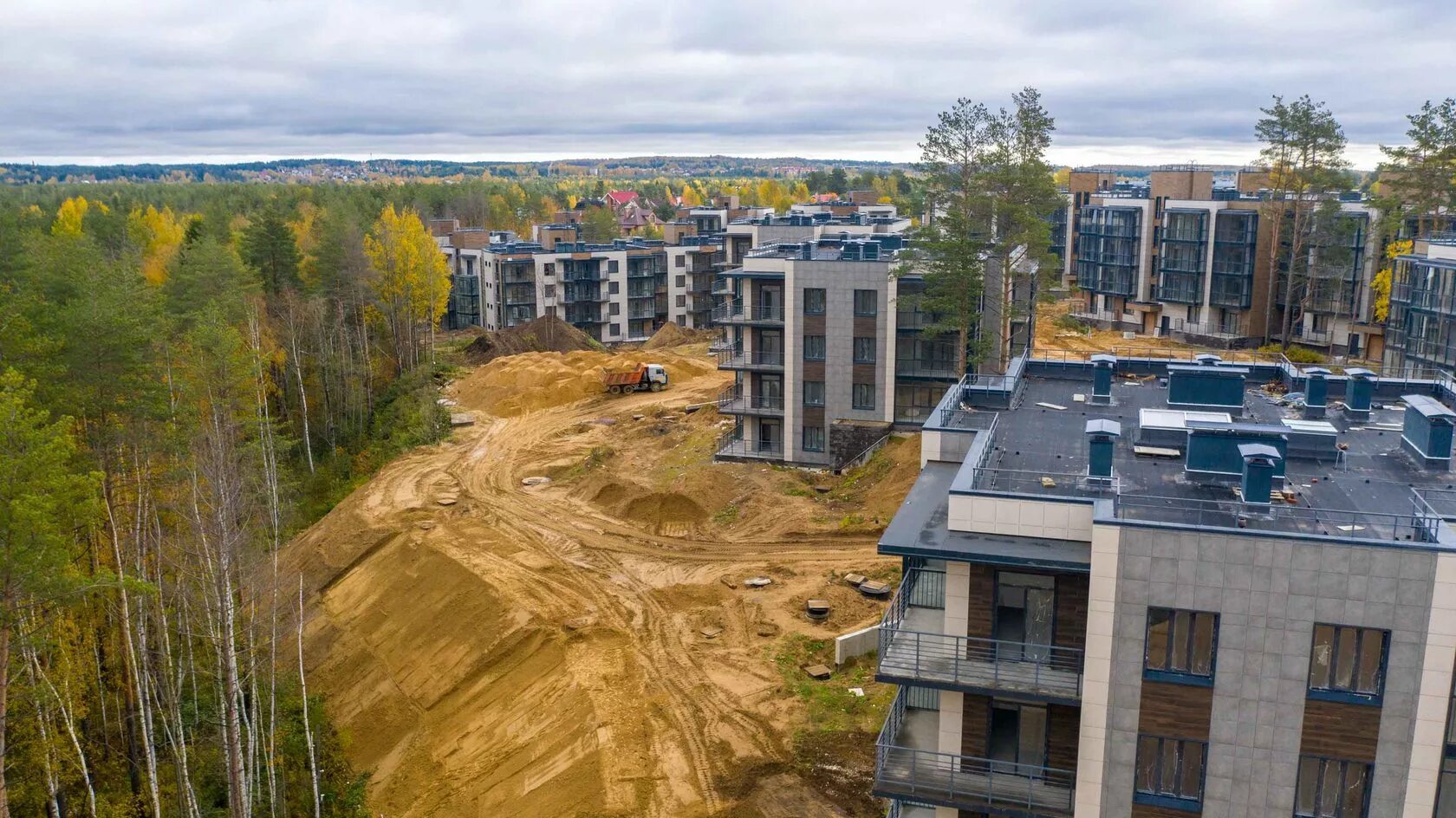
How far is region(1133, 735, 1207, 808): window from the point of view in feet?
57.8

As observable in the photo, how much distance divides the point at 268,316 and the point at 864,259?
3679 cm

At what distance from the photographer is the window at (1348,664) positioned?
16.5 meters

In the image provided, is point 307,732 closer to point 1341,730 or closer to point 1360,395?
point 1341,730

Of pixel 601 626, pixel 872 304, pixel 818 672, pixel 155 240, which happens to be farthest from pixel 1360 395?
pixel 155 240

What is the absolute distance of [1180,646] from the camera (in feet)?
57.3

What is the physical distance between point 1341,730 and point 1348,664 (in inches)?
43.7

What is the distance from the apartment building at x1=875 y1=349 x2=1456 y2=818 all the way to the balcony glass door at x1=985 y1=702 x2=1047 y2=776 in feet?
0.13

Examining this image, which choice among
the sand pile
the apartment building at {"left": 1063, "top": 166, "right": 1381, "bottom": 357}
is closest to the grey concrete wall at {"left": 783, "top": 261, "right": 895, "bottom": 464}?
the sand pile

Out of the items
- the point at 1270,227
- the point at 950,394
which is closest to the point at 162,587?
the point at 950,394

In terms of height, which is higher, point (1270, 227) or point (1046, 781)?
point (1270, 227)

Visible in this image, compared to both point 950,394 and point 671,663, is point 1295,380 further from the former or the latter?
point 671,663

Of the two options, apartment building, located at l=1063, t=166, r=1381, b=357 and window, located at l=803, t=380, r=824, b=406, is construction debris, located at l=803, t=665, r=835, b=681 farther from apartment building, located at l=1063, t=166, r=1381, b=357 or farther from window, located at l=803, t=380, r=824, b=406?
apartment building, located at l=1063, t=166, r=1381, b=357

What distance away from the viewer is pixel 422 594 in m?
40.5

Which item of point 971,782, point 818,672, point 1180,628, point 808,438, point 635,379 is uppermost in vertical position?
point 1180,628
